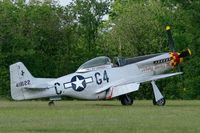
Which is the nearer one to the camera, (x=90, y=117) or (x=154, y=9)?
(x=90, y=117)

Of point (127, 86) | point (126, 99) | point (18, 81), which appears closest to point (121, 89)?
point (127, 86)

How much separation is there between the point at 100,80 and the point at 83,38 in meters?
40.5

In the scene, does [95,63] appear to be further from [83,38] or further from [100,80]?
[83,38]

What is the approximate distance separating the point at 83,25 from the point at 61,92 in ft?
137

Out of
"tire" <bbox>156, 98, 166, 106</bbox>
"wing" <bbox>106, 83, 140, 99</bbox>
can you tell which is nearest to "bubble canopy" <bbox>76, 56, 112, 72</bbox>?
"wing" <bbox>106, 83, 140, 99</bbox>

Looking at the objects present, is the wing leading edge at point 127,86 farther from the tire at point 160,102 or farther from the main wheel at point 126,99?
the tire at point 160,102

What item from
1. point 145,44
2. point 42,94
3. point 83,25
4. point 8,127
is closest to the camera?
point 8,127

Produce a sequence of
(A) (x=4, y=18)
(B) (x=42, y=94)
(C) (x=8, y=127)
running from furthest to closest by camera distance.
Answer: (A) (x=4, y=18) < (B) (x=42, y=94) < (C) (x=8, y=127)

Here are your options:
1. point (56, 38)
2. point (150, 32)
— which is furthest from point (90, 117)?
point (150, 32)

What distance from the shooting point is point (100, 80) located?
30078 mm

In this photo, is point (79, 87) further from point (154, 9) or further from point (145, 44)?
point (154, 9)

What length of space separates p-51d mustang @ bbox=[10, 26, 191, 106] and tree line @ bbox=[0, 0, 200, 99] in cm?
2420

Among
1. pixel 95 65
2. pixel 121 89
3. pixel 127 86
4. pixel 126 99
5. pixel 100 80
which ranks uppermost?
pixel 95 65

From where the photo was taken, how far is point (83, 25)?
70.4 m
